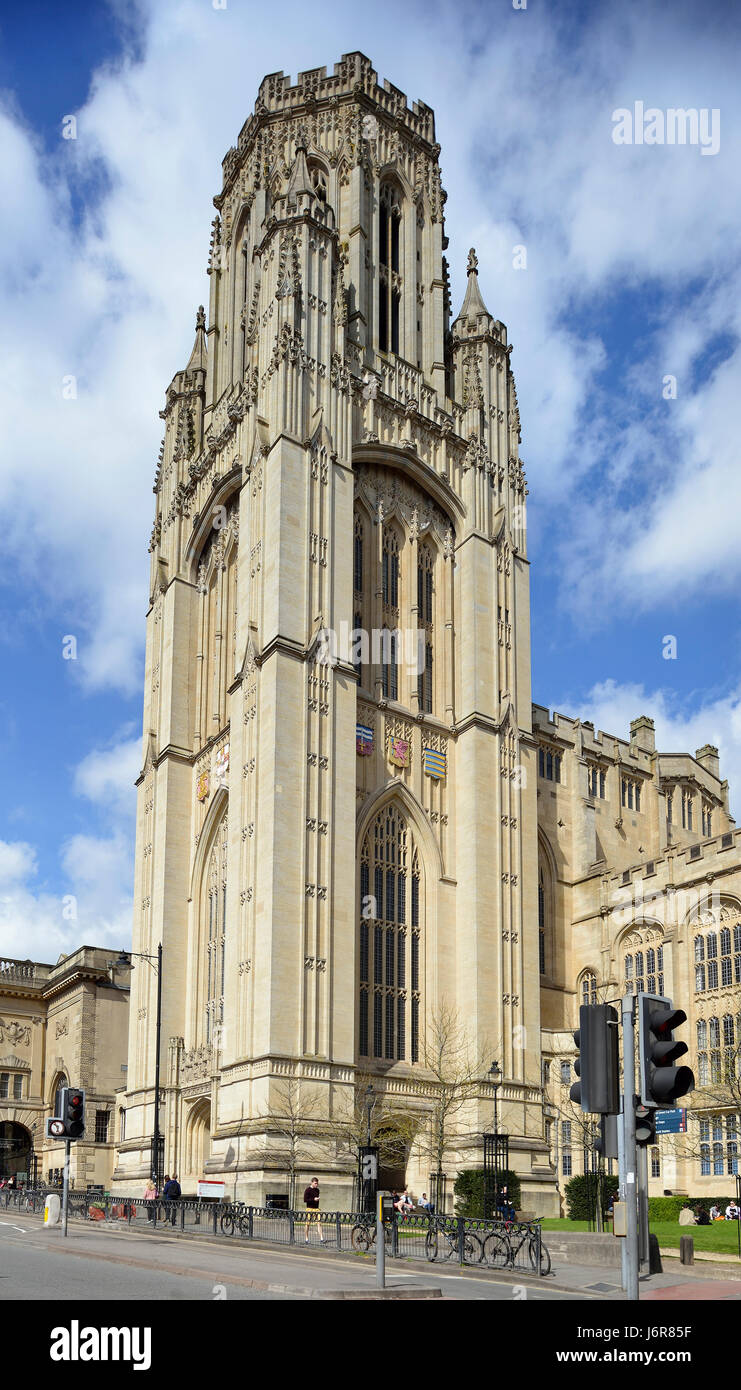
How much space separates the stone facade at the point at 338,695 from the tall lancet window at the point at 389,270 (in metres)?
0.16

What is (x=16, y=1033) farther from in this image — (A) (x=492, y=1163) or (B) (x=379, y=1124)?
(A) (x=492, y=1163)

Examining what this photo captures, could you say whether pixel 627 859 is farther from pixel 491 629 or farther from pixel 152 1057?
pixel 152 1057

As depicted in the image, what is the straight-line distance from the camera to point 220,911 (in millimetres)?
53156

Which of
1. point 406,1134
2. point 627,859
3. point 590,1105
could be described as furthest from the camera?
point 627,859

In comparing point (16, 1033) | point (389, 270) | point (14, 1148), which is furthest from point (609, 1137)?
point (14, 1148)

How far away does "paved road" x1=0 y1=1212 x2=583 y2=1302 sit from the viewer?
17.2 metres

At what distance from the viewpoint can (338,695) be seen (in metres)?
47.7

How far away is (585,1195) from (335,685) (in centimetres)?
1879

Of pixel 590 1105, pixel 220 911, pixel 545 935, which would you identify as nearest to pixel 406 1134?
pixel 220 911

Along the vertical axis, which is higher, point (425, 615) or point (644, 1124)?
point (425, 615)

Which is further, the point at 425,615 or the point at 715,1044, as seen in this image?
the point at 425,615
